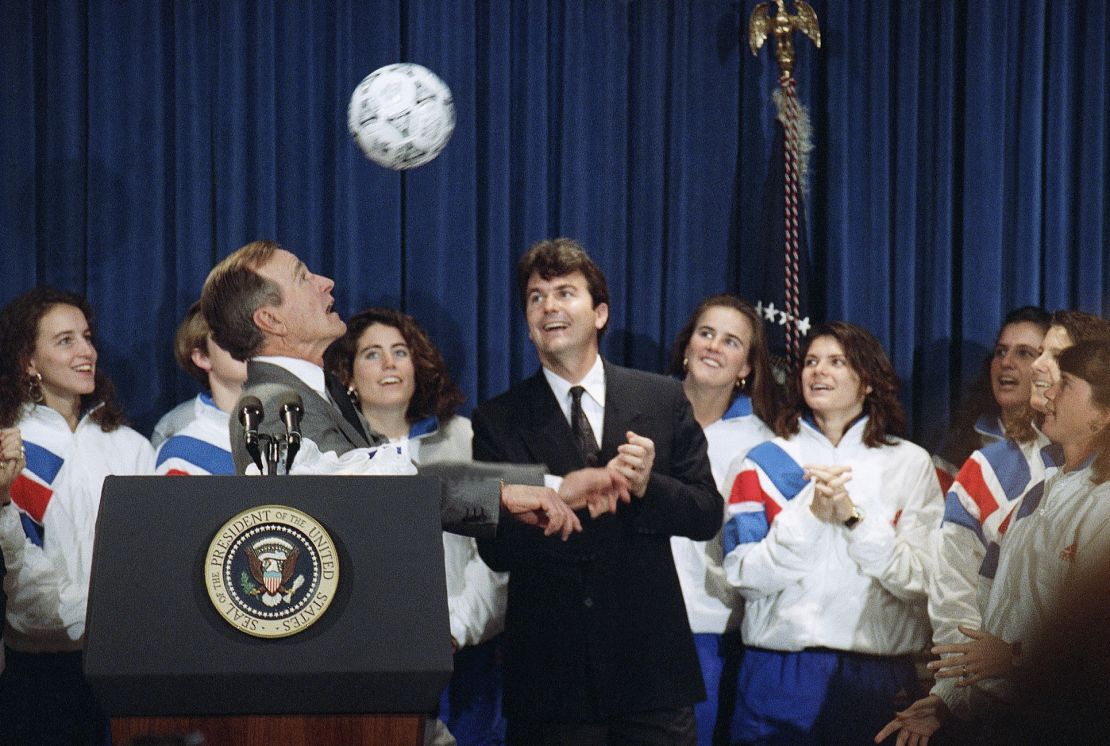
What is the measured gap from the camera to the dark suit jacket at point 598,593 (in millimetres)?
3311

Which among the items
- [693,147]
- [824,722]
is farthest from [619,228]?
[824,722]

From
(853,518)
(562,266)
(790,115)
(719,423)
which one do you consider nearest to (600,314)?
(562,266)

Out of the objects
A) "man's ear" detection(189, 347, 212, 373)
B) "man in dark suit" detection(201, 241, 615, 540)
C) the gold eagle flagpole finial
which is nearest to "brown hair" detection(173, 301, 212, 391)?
"man's ear" detection(189, 347, 212, 373)

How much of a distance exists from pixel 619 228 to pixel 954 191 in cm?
127

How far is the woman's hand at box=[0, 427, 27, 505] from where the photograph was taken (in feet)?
12.1

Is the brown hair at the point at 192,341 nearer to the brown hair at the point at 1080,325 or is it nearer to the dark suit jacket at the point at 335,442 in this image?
the dark suit jacket at the point at 335,442

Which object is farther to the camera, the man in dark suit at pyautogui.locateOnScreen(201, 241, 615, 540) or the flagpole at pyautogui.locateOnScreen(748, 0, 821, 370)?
the flagpole at pyautogui.locateOnScreen(748, 0, 821, 370)

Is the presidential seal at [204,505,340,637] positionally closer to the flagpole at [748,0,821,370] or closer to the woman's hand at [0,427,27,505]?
the woman's hand at [0,427,27,505]

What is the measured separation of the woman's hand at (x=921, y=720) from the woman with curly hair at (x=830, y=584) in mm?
217

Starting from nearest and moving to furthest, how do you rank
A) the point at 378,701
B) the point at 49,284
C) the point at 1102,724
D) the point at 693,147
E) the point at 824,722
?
1. the point at 1102,724
2. the point at 378,701
3. the point at 824,722
4. the point at 49,284
5. the point at 693,147

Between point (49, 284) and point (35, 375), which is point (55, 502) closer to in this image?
point (35, 375)

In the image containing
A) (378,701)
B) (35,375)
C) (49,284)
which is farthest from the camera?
(49,284)

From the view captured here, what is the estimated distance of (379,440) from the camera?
10.2ft

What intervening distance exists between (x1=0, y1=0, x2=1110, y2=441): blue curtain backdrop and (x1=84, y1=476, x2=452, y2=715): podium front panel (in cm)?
275
